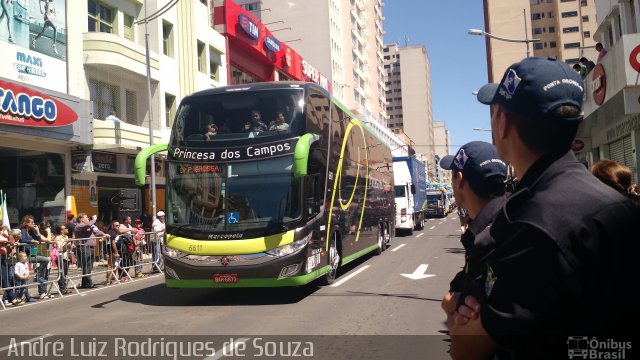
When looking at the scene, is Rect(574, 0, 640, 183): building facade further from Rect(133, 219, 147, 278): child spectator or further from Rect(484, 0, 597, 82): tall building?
Rect(484, 0, 597, 82): tall building

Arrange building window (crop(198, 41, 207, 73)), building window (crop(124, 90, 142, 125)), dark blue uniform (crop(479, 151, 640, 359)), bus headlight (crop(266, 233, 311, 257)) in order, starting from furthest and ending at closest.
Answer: building window (crop(198, 41, 207, 73)) < building window (crop(124, 90, 142, 125)) < bus headlight (crop(266, 233, 311, 257)) < dark blue uniform (crop(479, 151, 640, 359))

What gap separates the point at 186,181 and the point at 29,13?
12.5m

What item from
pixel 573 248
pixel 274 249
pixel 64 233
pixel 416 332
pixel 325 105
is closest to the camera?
pixel 573 248

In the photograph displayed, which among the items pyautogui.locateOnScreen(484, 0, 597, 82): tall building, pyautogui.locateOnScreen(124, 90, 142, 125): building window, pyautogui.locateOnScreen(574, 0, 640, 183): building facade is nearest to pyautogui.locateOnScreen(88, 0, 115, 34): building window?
pyautogui.locateOnScreen(124, 90, 142, 125): building window

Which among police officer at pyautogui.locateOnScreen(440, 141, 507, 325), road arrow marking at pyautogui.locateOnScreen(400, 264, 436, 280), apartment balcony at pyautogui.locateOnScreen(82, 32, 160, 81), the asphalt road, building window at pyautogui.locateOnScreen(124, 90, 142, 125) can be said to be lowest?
road arrow marking at pyautogui.locateOnScreen(400, 264, 436, 280)

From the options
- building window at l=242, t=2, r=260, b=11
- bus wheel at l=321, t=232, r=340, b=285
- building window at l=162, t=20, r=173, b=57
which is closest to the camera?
bus wheel at l=321, t=232, r=340, b=285

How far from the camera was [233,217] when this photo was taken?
996 centimetres

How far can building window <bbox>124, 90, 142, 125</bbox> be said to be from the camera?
80.6ft

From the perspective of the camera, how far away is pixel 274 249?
31.8 ft

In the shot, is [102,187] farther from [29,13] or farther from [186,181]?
[186,181]

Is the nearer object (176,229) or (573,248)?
(573,248)

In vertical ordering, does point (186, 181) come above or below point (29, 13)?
below

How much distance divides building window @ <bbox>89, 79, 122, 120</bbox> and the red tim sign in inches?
113

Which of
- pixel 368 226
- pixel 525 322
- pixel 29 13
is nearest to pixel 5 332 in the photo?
pixel 525 322
